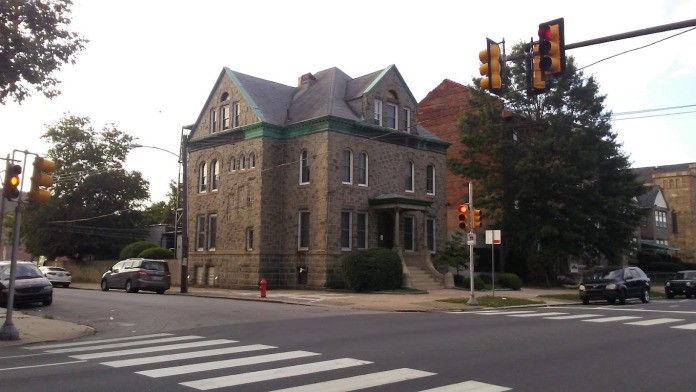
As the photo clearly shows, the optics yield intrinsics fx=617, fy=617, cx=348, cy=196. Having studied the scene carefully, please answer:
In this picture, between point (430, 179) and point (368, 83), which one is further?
point (430, 179)

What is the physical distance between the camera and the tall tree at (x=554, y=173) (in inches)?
1476

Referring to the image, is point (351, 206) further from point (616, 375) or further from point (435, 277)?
point (616, 375)

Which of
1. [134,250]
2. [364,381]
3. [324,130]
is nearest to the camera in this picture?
[364,381]

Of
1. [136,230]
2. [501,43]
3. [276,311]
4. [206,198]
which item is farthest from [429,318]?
[136,230]

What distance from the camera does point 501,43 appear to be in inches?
489

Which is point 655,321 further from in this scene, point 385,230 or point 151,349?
point 385,230

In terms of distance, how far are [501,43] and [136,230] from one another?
4751 cm

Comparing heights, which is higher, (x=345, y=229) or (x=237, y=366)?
(x=345, y=229)

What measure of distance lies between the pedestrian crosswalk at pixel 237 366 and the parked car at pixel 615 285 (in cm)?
1768

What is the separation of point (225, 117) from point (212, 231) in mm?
6952

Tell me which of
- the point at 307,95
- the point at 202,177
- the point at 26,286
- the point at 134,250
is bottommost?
the point at 26,286

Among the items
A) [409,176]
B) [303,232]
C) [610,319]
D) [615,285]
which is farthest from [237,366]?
[409,176]

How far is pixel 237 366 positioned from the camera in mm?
9133

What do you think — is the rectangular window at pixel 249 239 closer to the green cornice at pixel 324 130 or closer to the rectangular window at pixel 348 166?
the green cornice at pixel 324 130
